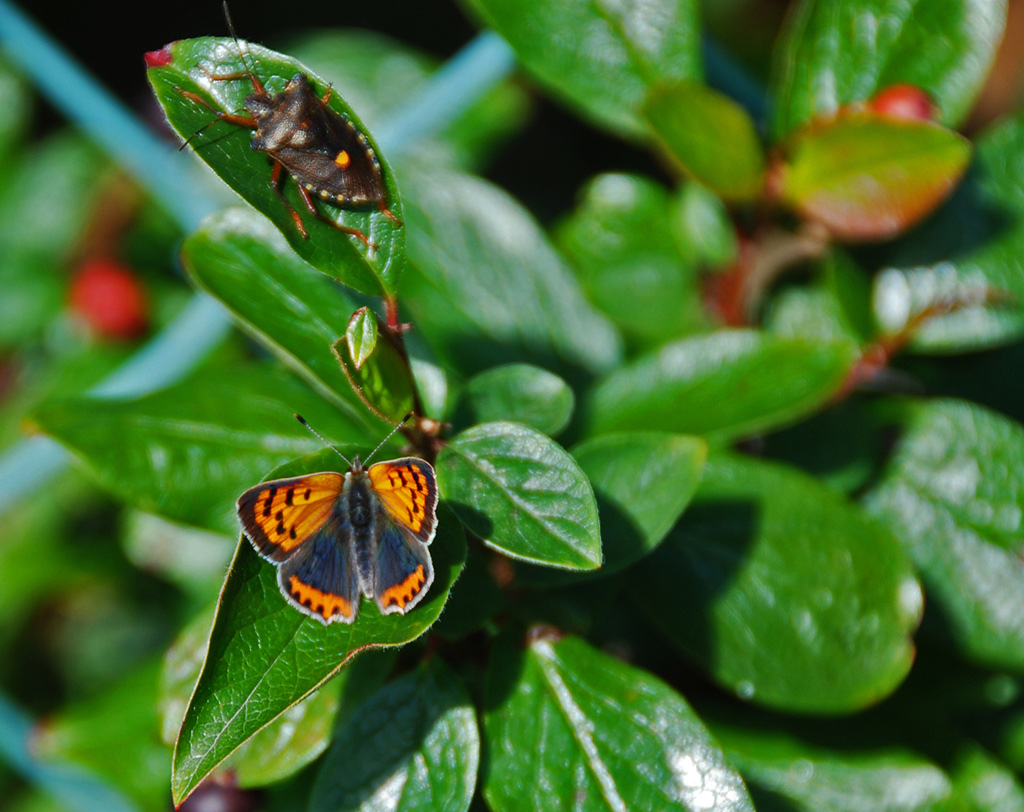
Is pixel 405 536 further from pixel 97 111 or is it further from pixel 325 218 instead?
pixel 97 111

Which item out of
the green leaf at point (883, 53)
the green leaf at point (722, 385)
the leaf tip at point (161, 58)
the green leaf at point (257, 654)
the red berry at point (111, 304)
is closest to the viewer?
the green leaf at point (257, 654)

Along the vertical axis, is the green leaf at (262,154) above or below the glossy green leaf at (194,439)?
above

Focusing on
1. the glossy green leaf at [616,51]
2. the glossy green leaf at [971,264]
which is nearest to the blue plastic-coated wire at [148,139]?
the glossy green leaf at [616,51]

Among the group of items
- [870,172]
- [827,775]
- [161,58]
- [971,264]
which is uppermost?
[161,58]

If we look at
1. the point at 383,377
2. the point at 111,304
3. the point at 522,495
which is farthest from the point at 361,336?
the point at 111,304

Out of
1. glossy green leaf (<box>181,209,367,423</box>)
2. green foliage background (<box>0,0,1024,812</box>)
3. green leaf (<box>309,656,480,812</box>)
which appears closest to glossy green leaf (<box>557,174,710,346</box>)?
green foliage background (<box>0,0,1024,812</box>)

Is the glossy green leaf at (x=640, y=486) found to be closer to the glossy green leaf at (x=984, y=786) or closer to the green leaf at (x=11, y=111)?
the glossy green leaf at (x=984, y=786)

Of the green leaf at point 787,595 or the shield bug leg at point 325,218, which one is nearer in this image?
the shield bug leg at point 325,218

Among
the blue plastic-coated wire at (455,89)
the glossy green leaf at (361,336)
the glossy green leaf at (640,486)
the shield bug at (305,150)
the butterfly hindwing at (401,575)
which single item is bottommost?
the glossy green leaf at (640,486)
